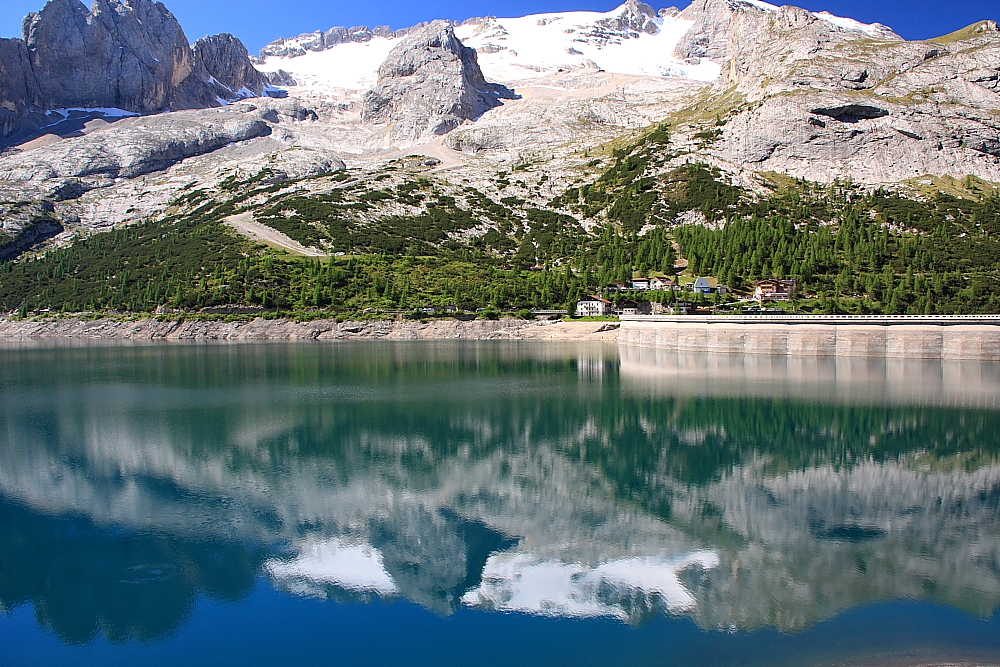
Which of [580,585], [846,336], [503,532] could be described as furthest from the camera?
[846,336]

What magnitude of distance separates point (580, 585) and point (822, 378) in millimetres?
36128

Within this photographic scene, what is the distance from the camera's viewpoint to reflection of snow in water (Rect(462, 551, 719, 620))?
13648 mm

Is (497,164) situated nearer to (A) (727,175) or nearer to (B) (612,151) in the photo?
(B) (612,151)

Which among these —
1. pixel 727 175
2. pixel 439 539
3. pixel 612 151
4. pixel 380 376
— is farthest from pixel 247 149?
pixel 439 539

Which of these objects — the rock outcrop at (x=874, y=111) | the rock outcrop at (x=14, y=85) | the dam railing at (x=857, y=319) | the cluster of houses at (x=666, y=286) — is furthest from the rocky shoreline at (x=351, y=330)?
the rock outcrop at (x=14, y=85)

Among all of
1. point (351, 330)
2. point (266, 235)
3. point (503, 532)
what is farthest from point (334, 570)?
point (266, 235)

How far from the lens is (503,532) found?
17.6 metres

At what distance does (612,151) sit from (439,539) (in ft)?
504

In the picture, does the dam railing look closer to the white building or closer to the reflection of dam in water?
the reflection of dam in water

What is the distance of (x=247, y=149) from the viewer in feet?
627

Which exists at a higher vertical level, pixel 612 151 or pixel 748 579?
pixel 612 151

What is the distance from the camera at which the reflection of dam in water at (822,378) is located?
37656 mm

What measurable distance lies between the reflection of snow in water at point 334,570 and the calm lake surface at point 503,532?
68 mm

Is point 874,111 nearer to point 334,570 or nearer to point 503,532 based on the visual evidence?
point 503,532
